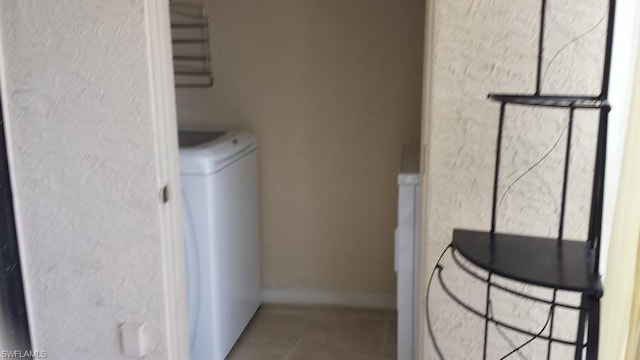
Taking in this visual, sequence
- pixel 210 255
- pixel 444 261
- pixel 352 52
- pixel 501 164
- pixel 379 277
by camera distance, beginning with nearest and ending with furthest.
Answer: pixel 501 164, pixel 444 261, pixel 210 255, pixel 352 52, pixel 379 277

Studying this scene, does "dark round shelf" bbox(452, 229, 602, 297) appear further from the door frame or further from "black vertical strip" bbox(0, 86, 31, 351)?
"black vertical strip" bbox(0, 86, 31, 351)

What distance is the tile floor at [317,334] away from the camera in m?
2.54

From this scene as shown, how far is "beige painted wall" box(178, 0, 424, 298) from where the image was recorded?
2717 millimetres

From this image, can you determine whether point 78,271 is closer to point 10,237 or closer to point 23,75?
point 10,237

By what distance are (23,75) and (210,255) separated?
37.1 inches

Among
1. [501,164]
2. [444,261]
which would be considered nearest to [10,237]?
[444,261]

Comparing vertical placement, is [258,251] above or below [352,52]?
below

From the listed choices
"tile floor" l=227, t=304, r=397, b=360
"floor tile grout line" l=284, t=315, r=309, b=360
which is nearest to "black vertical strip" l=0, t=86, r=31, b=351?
"tile floor" l=227, t=304, r=397, b=360

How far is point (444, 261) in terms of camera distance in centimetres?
160

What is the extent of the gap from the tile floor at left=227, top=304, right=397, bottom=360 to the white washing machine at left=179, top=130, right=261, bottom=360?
107 mm

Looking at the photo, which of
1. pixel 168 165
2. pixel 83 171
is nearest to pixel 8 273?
pixel 83 171

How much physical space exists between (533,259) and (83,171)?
130 centimetres

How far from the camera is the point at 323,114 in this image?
2.81 metres

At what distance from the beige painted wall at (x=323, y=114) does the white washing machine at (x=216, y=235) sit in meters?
0.24
